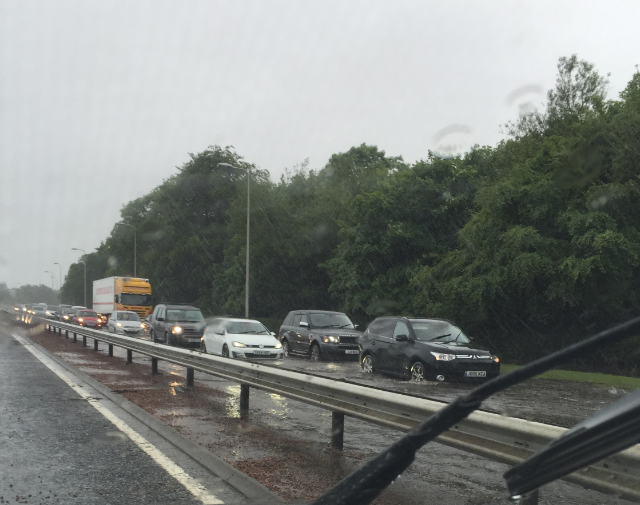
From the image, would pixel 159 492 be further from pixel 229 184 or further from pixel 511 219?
pixel 229 184

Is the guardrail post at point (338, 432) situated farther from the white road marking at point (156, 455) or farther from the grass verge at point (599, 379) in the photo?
the grass verge at point (599, 379)

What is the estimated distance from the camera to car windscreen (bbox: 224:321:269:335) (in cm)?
2162

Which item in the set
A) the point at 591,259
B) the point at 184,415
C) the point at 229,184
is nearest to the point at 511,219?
the point at 591,259

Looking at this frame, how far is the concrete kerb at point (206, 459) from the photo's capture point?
18.4 ft

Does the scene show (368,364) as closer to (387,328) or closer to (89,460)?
(387,328)

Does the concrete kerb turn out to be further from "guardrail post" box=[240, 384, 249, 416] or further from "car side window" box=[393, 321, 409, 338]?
"car side window" box=[393, 321, 409, 338]

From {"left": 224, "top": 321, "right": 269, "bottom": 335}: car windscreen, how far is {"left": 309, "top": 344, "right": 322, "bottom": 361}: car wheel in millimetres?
1920

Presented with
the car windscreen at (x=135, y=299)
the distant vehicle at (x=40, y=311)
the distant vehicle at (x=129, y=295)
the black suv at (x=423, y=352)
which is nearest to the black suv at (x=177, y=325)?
the black suv at (x=423, y=352)

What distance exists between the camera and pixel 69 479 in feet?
20.3

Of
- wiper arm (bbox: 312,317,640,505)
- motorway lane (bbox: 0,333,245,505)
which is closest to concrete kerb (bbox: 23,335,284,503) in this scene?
motorway lane (bbox: 0,333,245,505)

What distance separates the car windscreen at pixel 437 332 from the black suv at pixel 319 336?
6.05 m

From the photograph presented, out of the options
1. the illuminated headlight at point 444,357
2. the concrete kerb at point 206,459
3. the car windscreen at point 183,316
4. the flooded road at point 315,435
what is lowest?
the flooded road at point 315,435

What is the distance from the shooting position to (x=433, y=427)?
186 cm

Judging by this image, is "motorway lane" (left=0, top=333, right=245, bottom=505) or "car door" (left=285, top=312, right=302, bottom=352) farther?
"car door" (left=285, top=312, right=302, bottom=352)
